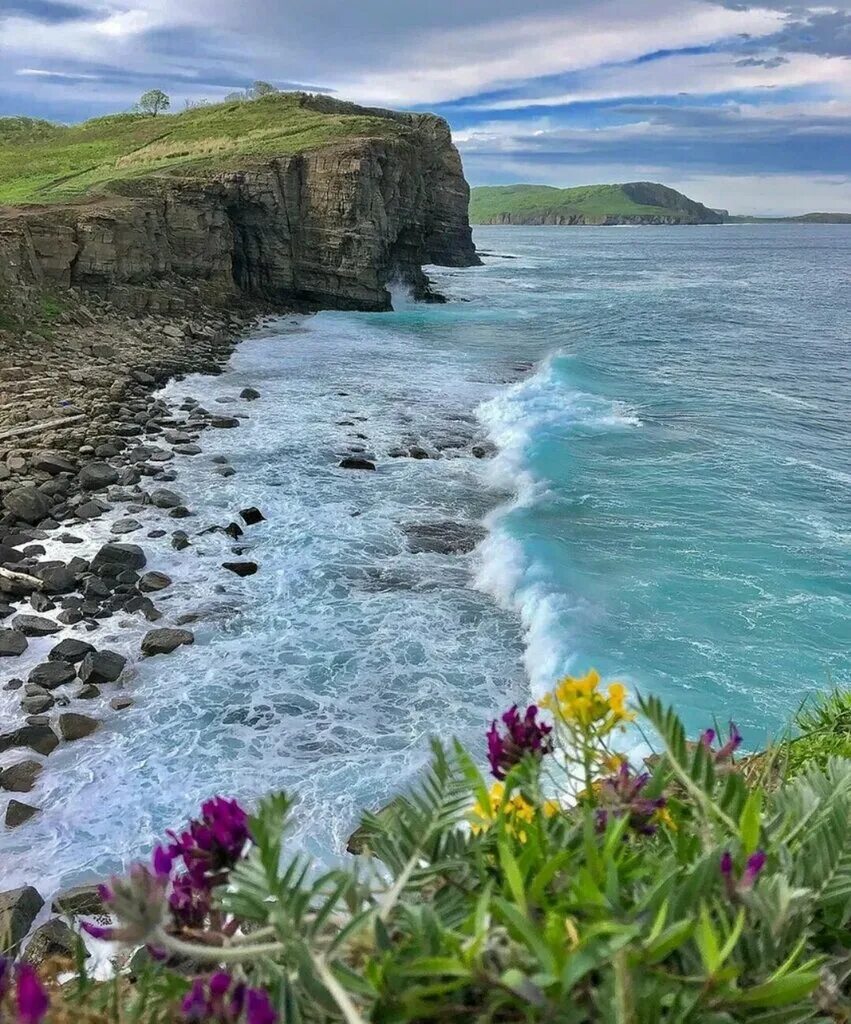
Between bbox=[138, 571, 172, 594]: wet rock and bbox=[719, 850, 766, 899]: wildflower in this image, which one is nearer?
bbox=[719, 850, 766, 899]: wildflower

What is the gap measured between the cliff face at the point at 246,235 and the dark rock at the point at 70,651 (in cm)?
1742

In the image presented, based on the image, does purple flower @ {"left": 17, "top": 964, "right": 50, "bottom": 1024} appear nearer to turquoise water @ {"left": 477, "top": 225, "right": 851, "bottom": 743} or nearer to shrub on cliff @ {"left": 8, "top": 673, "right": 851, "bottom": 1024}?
shrub on cliff @ {"left": 8, "top": 673, "right": 851, "bottom": 1024}

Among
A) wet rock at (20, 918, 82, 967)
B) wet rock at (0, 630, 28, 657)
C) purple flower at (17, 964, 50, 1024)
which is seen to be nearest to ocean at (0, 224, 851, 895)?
wet rock at (0, 630, 28, 657)

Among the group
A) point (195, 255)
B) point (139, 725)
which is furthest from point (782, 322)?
point (139, 725)

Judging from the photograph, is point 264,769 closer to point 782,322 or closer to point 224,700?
point 224,700

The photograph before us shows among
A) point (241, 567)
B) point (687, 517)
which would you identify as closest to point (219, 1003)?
point (241, 567)

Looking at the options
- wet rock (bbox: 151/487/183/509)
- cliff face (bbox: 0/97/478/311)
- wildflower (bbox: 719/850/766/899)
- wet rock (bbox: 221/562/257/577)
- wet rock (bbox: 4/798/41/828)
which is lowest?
wet rock (bbox: 4/798/41/828)

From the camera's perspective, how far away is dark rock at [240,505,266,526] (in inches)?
560

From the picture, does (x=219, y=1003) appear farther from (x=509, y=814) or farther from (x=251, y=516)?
(x=251, y=516)

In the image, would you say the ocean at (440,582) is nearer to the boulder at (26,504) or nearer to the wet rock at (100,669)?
the wet rock at (100,669)

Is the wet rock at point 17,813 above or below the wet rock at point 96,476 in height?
below

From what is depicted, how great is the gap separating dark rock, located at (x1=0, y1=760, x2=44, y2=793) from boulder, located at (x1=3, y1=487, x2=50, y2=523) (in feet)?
21.5

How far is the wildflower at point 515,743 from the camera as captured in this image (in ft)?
6.63

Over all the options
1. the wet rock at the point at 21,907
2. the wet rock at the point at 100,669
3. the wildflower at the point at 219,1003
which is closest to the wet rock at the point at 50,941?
the wet rock at the point at 21,907
